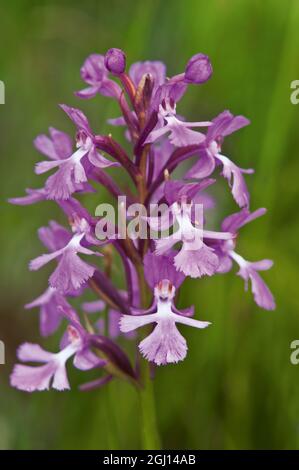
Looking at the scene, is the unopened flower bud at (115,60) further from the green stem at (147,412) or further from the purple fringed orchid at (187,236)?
the green stem at (147,412)

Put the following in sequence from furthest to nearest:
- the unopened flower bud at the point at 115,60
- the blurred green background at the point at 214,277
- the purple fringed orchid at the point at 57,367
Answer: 1. the blurred green background at the point at 214,277
2. the purple fringed orchid at the point at 57,367
3. the unopened flower bud at the point at 115,60

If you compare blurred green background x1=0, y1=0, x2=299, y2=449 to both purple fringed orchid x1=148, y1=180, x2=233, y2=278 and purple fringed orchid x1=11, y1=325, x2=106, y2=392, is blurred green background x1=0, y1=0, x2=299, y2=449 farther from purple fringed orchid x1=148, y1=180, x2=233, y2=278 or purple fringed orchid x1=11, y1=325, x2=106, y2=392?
purple fringed orchid x1=148, y1=180, x2=233, y2=278

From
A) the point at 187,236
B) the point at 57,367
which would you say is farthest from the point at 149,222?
the point at 57,367

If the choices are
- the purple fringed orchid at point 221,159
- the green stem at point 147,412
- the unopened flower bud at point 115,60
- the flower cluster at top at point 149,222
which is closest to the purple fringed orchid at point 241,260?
the flower cluster at top at point 149,222

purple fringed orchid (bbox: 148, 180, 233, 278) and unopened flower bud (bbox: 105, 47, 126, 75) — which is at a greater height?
unopened flower bud (bbox: 105, 47, 126, 75)

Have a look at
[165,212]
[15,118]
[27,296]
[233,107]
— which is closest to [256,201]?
[233,107]

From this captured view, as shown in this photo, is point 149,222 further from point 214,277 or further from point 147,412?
point 214,277

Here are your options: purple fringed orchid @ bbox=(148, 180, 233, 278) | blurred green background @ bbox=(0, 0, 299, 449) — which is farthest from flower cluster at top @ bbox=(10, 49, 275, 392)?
blurred green background @ bbox=(0, 0, 299, 449)
